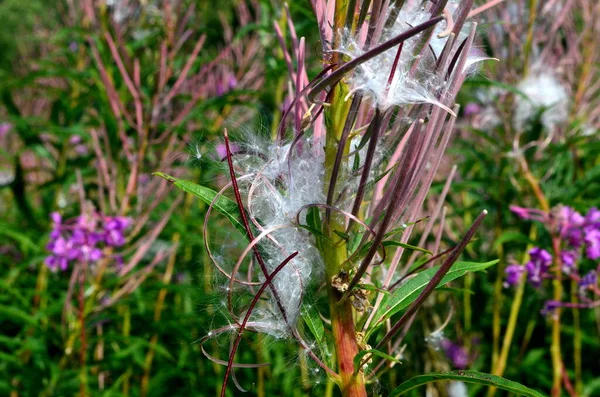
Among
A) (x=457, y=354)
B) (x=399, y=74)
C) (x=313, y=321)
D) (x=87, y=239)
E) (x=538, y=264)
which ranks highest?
(x=399, y=74)

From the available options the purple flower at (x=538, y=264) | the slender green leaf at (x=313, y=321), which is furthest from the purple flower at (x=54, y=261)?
the purple flower at (x=538, y=264)

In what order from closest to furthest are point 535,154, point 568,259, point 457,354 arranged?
point 568,259 → point 535,154 → point 457,354

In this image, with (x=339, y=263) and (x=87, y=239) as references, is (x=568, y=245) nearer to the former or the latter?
(x=339, y=263)

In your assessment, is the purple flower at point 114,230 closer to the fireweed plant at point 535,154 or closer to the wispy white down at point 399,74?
the fireweed plant at point 535,154

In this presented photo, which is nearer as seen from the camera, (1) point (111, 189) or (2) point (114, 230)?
(2) point (114, 230)

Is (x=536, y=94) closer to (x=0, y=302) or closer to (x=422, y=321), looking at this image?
(x=422, y=321)

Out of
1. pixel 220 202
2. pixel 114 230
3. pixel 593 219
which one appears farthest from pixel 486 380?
pixel 114 230
